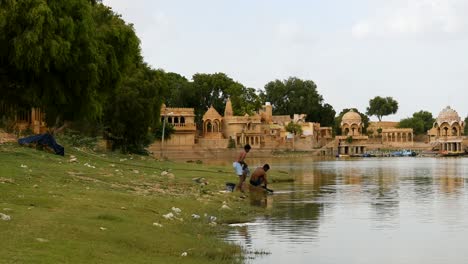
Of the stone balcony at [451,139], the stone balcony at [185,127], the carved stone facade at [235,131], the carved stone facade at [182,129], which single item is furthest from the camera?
the stone balcony at [451,139]

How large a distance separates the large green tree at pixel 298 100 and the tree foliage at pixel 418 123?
1871 cm

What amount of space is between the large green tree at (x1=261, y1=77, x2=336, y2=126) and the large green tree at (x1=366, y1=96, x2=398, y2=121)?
25.4 meters

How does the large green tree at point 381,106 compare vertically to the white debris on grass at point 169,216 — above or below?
above

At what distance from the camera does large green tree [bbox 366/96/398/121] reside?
172 metres

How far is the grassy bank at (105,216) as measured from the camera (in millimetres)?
11336

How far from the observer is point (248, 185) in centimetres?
2933

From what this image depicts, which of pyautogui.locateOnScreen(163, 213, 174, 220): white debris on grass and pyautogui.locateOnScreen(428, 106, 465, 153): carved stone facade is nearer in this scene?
pyautogui.locateOnScreen(163, 213, 174, 220): white debris on grass

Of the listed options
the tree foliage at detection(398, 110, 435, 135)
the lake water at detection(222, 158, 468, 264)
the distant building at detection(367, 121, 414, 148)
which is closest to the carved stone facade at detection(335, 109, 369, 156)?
the distant building at detection(367, 121, 414, 148)

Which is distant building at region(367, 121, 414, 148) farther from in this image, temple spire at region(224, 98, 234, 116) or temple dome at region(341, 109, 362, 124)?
temple spire at region(224, 98, 234, 116)

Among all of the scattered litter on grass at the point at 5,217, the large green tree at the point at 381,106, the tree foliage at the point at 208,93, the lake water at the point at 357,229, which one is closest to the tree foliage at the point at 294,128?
the tree foliage at the point at 208,93

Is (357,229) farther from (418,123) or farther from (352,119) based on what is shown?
(418,123)

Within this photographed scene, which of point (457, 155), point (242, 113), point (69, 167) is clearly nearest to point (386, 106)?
point (457, 155)

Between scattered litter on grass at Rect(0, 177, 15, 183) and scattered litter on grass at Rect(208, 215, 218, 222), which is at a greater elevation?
scattered litter on grass at Rect(0, 177, 15, 183)

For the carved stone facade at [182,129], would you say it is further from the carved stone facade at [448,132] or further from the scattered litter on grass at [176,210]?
the scattered litter on grass at [176,210]
